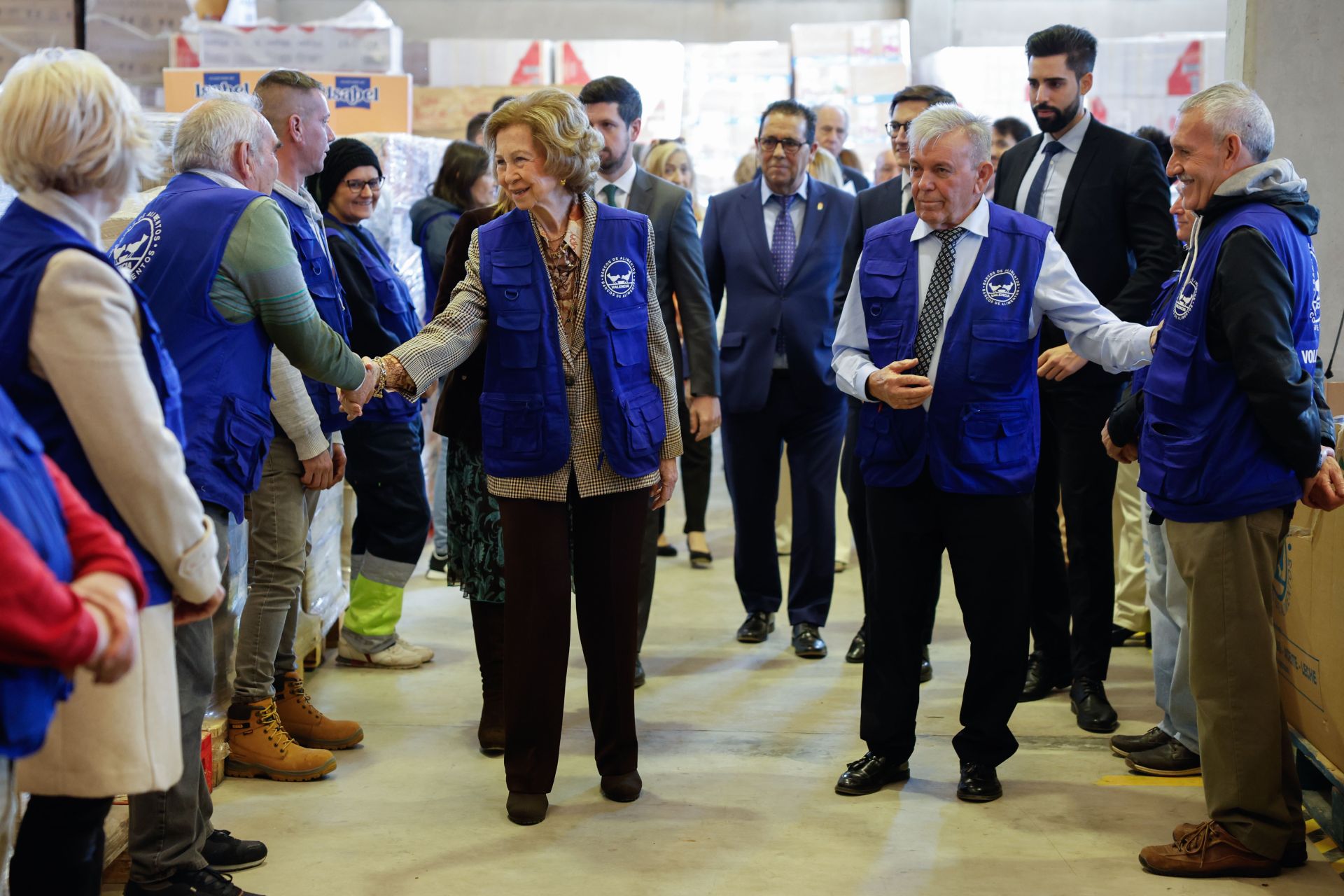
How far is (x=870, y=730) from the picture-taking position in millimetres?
3234

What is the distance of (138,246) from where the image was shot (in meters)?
2.44

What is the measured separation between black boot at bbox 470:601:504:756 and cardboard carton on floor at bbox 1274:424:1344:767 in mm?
1963

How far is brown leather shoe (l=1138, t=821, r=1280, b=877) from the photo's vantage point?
271cm

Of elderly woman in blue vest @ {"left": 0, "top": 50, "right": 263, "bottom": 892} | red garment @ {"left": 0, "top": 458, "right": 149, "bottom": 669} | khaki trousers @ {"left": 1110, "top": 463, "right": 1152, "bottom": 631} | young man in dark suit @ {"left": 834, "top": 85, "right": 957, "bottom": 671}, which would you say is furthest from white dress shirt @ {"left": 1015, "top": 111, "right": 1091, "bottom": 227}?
red garment @ {"left": 0, "top": 458, "right": 149, "bottom": 669}

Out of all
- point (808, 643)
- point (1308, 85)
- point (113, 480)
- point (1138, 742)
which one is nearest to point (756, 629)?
point (808, 643)

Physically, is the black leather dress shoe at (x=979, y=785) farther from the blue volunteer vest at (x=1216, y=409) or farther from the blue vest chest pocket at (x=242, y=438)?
the blue vest chest pocket at (x=242, y=438)

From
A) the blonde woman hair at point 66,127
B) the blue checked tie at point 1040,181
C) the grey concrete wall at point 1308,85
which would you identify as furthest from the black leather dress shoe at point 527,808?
the grey concrete wall at point 1308,85

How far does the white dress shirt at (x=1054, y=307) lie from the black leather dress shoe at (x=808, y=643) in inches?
63.1

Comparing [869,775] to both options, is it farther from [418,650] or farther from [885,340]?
[418,650]

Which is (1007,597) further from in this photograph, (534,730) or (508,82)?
(508,82)

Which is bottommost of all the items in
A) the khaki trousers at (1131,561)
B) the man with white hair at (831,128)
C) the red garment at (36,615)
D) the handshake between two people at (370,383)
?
the khaki trousers at (1131,561)

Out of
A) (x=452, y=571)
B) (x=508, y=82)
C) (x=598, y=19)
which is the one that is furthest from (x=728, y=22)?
(x=452, y=571)

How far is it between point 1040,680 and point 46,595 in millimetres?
3163

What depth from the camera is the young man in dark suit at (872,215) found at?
160 inches
